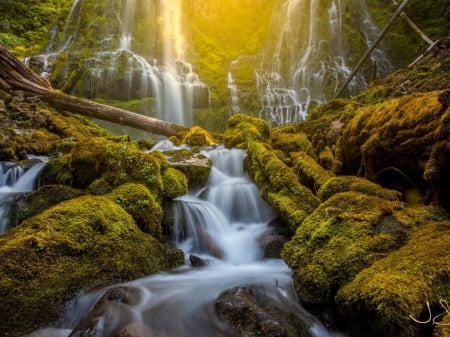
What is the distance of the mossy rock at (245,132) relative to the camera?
9.79m

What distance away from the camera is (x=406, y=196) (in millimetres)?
4539

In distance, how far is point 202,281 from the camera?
421 centimetres

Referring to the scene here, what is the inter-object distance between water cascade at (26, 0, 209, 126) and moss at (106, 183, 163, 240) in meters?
13.7

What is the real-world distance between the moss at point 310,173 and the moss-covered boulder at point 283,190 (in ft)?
1.09

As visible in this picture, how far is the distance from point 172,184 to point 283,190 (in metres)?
2.07

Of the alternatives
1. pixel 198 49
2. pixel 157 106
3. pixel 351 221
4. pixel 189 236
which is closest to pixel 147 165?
pixel 189 236

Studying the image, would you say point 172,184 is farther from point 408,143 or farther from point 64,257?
point 408,143

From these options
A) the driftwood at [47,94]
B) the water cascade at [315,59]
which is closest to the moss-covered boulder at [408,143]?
the driftwood at [47,94]

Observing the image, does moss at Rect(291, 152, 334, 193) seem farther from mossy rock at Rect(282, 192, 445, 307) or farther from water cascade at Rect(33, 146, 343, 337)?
mossy rock at Rect(282, 192, 445, 307)

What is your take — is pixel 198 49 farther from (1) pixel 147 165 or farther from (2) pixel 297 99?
(1) pixel 147 165

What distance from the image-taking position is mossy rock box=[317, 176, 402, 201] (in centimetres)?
434

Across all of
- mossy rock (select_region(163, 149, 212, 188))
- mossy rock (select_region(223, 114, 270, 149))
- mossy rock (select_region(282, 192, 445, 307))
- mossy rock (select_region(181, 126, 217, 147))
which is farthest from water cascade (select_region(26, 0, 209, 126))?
mossy rock (select_region(282, 192, 445, 307))

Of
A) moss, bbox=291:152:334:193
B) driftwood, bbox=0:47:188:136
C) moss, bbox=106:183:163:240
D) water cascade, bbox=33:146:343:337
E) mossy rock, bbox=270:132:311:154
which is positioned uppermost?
driftwood, bbox=0:47:188:136

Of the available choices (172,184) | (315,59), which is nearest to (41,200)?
(172,184)
